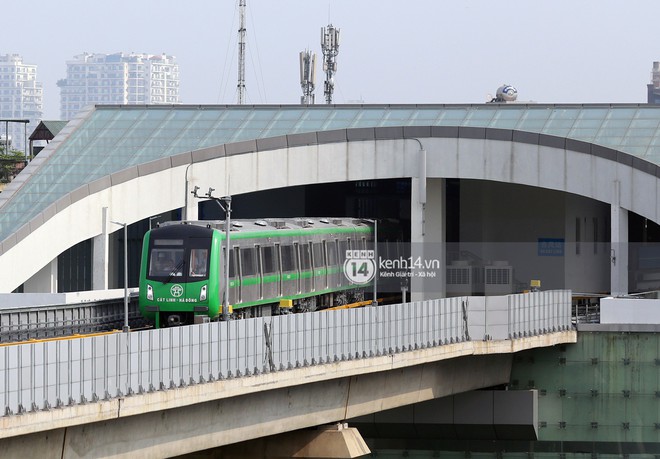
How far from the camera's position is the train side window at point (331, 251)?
160 feet

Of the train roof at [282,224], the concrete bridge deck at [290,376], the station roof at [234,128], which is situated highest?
the station roof at [234,128]

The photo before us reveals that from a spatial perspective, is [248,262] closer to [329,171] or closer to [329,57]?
[329,171]

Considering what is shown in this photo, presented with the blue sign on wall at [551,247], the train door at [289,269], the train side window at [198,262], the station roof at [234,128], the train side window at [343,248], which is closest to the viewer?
the train side window at [198,262]

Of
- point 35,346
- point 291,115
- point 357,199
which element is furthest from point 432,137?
point 35,346

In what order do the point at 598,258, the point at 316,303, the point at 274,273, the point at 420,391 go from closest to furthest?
the point at 420,391 < the point at 274,273 < the point at 316,303 < the point at 598,258

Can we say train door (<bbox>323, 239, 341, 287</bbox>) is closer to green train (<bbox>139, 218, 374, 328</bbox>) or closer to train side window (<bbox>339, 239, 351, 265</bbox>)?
green train (<bbox>139, 218, 374, 328</bbox>)

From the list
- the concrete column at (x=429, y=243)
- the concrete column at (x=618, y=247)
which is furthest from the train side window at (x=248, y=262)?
the concrete column at (x=618, y=247)

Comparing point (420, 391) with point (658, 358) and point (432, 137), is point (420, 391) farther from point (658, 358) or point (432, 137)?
point (432, 137)

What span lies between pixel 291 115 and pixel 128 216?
9288mm

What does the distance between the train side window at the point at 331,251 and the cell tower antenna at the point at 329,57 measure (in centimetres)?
4213

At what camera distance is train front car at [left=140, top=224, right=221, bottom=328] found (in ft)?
128

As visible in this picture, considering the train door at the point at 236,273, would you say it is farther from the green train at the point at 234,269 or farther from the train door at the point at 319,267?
the train door at the point at 319,267

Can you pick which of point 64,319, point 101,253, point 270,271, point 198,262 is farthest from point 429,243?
point 64,319

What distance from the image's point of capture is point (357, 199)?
221 ft
